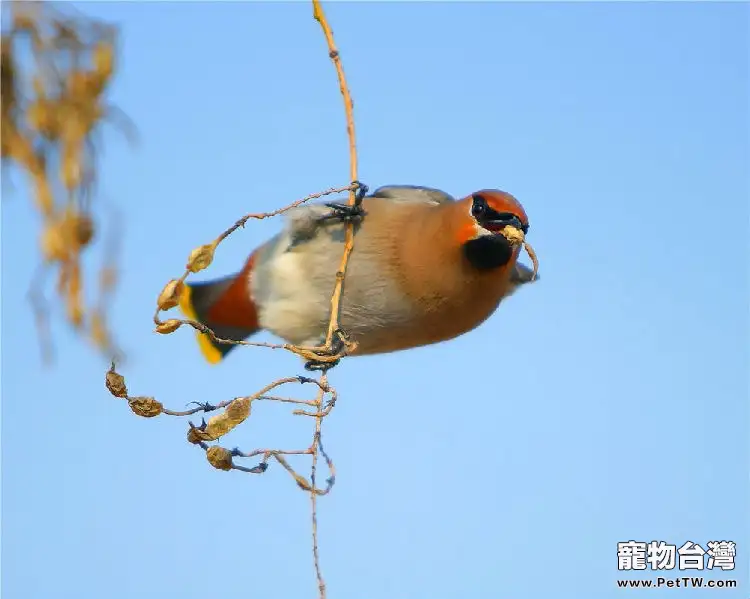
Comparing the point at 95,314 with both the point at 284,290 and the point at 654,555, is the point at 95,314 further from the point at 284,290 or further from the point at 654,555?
the point at 654,555

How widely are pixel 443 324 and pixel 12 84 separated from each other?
9.10 ft

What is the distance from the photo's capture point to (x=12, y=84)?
1402mm

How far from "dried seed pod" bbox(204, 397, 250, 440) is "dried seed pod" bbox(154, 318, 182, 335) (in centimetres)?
27

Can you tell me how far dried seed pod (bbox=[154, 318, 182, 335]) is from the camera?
2.78m

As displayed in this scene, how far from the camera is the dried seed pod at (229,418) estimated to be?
2.71 meters

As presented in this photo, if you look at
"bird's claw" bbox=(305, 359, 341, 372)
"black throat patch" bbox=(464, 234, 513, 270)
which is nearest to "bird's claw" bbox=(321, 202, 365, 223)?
"black throat patch" bbox=(464, 234, 513, 270)

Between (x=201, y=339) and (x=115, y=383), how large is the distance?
2.35 metres

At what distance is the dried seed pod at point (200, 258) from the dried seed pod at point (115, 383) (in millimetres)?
410

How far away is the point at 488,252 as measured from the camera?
12.6ft

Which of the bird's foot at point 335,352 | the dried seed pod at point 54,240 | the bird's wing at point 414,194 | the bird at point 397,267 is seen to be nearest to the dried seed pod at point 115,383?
the bird's foot at point 335,352

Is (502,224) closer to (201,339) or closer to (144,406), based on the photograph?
(144,406)

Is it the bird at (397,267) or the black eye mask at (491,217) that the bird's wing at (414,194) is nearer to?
the bird at (397,267)

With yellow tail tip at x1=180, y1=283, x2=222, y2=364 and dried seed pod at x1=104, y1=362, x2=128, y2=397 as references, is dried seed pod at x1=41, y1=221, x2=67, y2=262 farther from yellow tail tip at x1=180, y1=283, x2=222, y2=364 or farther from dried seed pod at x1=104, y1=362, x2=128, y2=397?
yellow tail tip at x1=180, y1=283, x2=222, y2=364

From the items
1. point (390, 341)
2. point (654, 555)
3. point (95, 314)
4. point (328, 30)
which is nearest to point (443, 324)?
point (390, 341)
